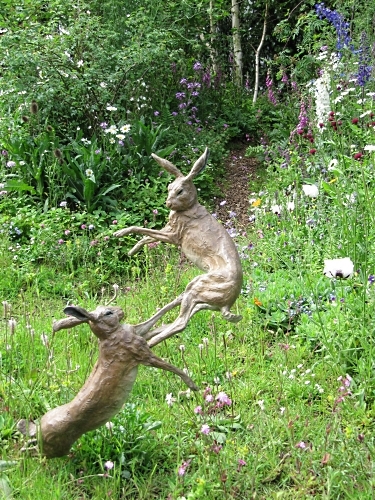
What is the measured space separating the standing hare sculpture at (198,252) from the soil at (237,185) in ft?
11.0

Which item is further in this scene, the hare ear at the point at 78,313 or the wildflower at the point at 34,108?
the wildflower at the point at 34,108

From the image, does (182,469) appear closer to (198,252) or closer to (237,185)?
(198,252)

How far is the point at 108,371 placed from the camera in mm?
1780

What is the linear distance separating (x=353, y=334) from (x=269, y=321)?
56 centimetres

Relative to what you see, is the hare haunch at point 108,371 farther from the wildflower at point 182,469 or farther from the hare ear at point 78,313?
the wildflower at point 182,469

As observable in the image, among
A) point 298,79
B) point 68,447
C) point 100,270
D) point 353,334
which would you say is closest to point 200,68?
point 298,79

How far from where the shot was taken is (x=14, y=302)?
3797 millimetres

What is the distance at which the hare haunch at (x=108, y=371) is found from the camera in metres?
1.74

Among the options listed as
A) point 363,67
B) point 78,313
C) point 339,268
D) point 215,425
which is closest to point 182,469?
point 215,425

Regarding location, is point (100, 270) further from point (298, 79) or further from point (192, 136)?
point (298, 79)

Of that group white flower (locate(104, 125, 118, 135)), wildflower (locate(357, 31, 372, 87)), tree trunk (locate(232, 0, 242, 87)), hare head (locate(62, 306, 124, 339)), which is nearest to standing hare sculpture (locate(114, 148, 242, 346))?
hare head (locate(62, 306, 124, 339))

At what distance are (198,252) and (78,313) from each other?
0.42 metres

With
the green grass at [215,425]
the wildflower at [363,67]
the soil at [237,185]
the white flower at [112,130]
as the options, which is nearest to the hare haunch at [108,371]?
the green grass at [215,425]

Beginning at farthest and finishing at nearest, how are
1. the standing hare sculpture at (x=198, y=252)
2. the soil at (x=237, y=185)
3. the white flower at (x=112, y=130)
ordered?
the soil at (x=237, y=185), the white flower at (x=112, y=130), the standing hare sculpture at (x=198, y=252)
